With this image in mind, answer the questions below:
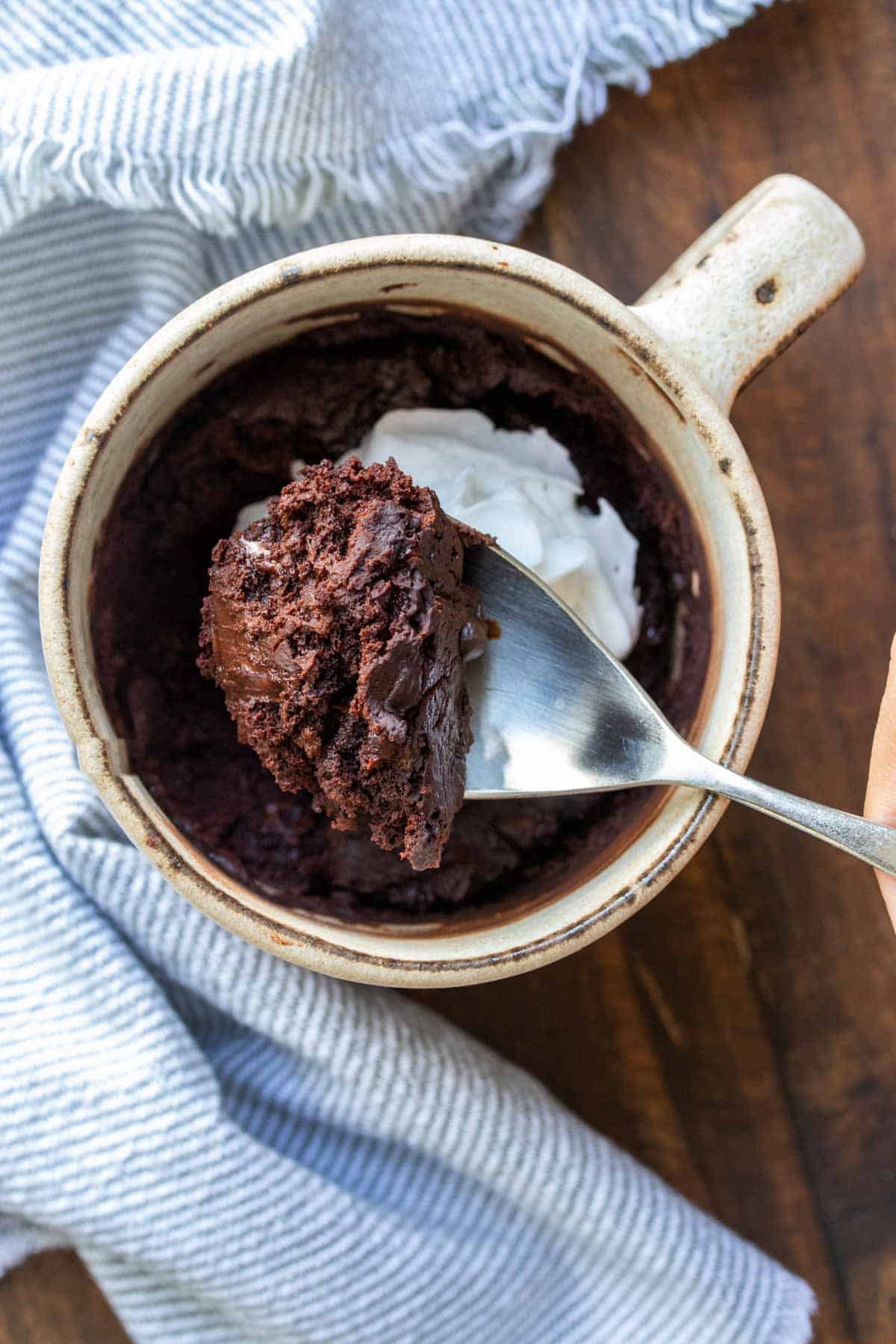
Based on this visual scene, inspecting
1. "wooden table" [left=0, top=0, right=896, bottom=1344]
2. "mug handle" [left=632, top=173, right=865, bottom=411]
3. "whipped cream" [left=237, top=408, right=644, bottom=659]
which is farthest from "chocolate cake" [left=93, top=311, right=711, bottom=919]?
"wooden table" [left=0, top=0, right=896, bottom=1344]

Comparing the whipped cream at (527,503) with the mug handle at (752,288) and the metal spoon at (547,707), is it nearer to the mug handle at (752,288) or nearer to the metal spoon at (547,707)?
the metal spoon at (547,707)

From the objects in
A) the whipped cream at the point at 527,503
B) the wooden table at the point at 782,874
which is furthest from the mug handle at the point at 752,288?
the wooden table at the point at 782,874

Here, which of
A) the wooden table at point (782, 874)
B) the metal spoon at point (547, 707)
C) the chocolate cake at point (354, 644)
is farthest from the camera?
the wooden table at point (782, 874)

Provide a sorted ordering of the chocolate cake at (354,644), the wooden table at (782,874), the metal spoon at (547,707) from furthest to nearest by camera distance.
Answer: the wooden table at (782,874) < the metal spoon at (547,707) < the chocolate cake at (354,644)

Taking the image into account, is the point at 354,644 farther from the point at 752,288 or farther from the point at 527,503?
Answer: the point at 752,288

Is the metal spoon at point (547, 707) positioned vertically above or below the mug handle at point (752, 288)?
below

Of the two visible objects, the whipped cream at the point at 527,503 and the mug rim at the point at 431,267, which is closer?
the mug rim at the point at 431,267
